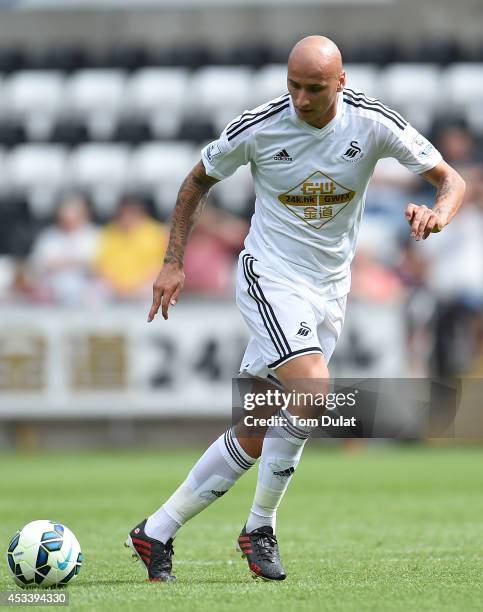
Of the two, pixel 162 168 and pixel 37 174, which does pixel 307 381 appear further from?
pixel 37 174

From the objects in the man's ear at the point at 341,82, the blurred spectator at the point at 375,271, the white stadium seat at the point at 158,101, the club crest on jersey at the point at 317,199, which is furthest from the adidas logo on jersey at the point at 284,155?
the white stadium seat at the point at 158,101

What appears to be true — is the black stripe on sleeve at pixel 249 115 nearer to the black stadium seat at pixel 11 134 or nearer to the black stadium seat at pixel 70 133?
the black stadium seat at pixel 70 133

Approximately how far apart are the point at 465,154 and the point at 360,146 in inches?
370

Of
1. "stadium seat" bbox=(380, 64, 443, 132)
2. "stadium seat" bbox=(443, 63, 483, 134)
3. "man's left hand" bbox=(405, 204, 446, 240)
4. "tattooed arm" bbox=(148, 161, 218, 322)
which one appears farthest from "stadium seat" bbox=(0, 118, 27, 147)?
"man's left hand" bbox=(405, 204, 446, 240)

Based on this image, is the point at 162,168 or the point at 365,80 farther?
the point at 365,80

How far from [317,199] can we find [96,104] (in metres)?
14.0

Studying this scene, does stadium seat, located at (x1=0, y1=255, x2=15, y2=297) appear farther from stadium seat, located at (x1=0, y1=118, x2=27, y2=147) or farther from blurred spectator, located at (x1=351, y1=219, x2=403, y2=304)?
blurred spectator, located at (x1=351, y1=219, x2=403, y2=304)

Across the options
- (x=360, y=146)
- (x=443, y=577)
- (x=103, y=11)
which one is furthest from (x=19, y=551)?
(x=103, y=11)

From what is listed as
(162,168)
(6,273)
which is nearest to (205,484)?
(6,273)

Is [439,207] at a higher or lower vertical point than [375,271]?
higher

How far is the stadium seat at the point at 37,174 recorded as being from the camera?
17.5 metres

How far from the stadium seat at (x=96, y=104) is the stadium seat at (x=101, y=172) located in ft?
2.29

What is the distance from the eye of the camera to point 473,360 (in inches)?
529

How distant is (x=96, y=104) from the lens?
18.9m
